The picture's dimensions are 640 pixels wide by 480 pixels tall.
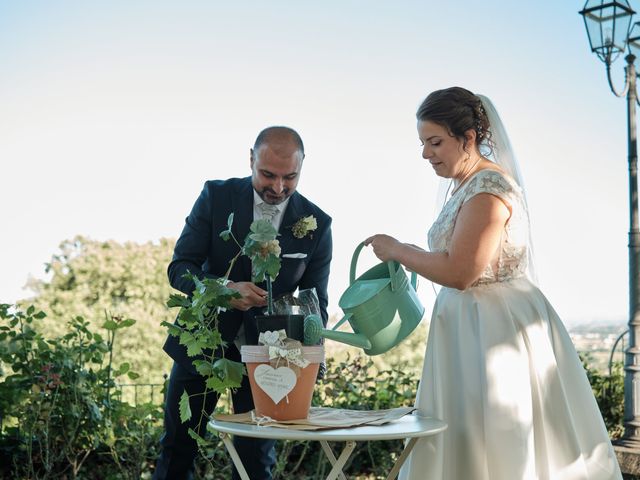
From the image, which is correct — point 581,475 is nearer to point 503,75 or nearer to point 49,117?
point 503,75

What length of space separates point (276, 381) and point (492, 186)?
2.48ft

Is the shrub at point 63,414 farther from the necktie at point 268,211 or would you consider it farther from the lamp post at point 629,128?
the lamp post at point 629,128

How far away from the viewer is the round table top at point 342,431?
174 cm

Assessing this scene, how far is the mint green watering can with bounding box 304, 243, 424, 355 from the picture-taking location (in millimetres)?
2012

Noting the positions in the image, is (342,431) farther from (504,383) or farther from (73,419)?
(73,419)

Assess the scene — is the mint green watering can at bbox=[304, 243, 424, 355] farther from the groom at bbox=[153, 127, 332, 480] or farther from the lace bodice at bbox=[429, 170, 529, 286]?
the groom at bbox=[153, 127, 332, 480]

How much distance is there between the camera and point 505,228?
208cm

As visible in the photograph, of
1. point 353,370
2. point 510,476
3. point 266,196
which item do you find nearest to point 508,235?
point 510,476

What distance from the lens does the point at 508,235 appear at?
6.86 feet

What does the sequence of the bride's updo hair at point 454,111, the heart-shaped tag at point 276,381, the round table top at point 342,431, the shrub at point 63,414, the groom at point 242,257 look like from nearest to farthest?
the round table top at point 342,431 < the heart-shaped tag at point 276,381 < the bride's updo hair at point 454,111 < the groom at point 242,257 < the shrub at point 63,414

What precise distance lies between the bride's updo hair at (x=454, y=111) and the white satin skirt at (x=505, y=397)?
17.9 inches

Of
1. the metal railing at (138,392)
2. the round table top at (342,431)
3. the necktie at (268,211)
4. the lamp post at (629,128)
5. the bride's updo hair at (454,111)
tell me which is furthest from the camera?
the lamp post at (629,128)

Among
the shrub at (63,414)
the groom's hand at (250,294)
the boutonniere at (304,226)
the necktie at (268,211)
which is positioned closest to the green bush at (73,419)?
the shrub at (63,414)

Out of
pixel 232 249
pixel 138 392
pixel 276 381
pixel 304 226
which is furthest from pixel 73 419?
pixel 138 392
